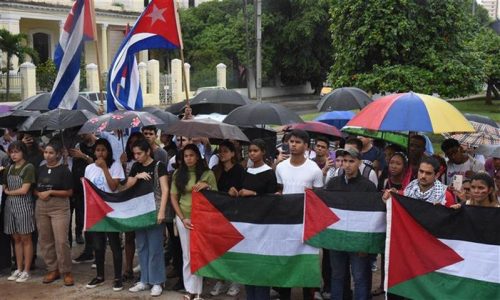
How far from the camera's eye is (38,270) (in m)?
7.32

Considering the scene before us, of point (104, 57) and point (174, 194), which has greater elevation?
point (104, 57)

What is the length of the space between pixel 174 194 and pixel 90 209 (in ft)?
3.64

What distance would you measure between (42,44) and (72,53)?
109 feet

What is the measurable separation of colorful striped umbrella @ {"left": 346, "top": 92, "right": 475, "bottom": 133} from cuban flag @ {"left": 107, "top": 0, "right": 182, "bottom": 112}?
3080mm

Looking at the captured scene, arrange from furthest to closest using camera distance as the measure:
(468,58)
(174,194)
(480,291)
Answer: (468,58), (174,194), (480,291)

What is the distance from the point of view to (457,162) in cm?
700

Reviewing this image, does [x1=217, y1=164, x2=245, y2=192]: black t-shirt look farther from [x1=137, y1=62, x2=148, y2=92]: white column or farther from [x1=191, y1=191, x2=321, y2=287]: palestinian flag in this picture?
[x1=137, y1=62, x2=148, y2=92]: white column

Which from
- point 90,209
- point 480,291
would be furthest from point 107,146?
point 480,291

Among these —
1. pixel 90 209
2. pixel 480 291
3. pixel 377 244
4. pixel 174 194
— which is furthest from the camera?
pixel 90 209

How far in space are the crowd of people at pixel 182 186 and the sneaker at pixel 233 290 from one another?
1 centimetres

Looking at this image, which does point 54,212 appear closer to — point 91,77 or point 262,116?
point 262,116

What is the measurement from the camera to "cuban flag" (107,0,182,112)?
786cm

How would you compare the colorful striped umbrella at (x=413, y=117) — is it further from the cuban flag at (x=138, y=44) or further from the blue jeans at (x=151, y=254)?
the cuban flag at (x=138, y=44)

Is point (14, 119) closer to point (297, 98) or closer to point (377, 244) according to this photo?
point (377, 244)
